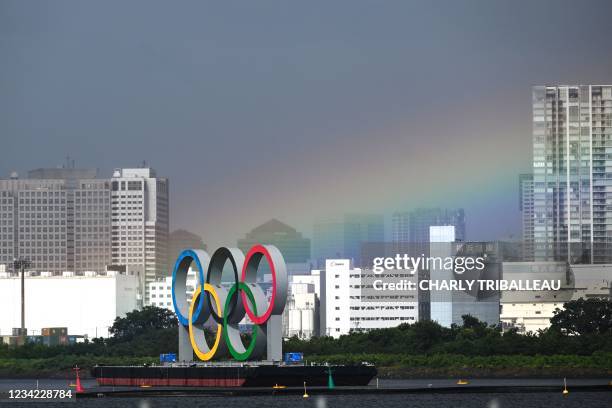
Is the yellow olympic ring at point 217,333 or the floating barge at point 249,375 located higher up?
the yellow olympic ring at point 217,333

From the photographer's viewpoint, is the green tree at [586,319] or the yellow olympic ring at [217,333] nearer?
the yellow olympic ring at [217,333]

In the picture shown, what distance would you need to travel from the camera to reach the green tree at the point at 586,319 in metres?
136

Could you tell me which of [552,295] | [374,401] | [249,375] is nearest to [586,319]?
[552,295]

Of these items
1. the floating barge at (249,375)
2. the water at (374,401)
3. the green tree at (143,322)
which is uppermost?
the green tree at (143,322)

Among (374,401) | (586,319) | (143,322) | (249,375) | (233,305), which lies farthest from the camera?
(143,322)

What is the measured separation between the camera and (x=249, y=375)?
85.2 meters

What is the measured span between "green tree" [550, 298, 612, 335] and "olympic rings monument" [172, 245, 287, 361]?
53.4 metres

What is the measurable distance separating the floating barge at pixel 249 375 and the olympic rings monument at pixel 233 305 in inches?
37.6

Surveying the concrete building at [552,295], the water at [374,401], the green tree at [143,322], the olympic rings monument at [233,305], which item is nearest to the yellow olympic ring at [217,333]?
the olympic rings monument at [233,305]

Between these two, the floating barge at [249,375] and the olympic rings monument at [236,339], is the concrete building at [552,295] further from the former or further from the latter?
the floating barge at [249,375]

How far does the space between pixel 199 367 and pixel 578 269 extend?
118 m

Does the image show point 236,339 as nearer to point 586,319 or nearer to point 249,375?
point 249,375

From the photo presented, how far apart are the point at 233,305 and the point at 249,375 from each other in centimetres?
480

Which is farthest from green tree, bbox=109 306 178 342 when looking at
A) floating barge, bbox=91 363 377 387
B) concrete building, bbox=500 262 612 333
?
floating barge, bbox=91 363 377 387
